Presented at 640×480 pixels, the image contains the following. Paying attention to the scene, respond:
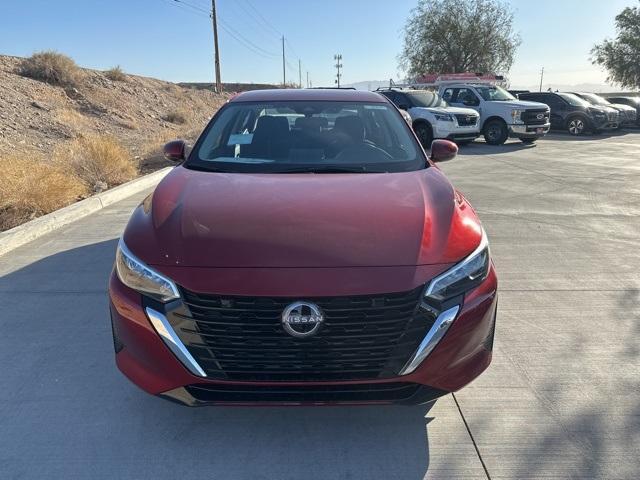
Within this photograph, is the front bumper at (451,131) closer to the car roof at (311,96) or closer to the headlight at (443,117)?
the headlight at (443,117)

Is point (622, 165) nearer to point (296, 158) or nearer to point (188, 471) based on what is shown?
point (296, 158)

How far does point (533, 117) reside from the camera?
16328mm

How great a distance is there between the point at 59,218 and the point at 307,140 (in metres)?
4.04

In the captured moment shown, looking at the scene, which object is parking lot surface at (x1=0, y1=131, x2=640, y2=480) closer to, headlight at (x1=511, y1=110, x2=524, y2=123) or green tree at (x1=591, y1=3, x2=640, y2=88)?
headlight at (x1=511, y1=110, x2=524, y2=123)

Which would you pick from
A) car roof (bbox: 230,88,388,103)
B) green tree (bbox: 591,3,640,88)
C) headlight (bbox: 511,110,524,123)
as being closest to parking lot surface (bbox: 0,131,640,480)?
car roof (bbox: 230,88,388,103)

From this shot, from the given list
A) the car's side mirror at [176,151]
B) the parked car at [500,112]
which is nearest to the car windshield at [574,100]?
the parked car at [500,112]

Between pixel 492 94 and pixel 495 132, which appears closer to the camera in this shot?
pixel 495 132

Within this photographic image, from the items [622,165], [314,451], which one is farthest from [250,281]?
[622,165]

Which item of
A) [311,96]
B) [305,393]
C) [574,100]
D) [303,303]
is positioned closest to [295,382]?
[305,393]

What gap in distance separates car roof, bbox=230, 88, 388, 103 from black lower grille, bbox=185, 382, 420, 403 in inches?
106

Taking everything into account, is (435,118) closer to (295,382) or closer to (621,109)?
(621,109)

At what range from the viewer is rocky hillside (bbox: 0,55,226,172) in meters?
16.0

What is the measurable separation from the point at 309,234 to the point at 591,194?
304 inches

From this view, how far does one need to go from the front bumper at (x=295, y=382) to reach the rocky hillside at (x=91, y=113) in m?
10.1
